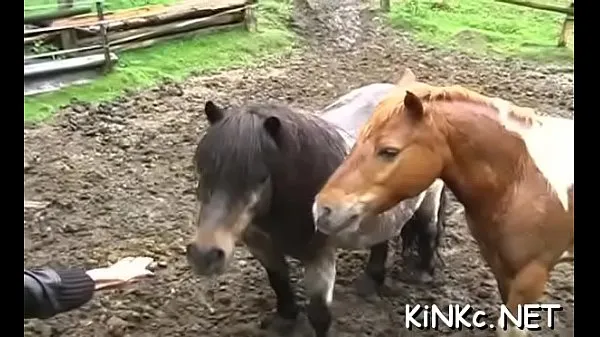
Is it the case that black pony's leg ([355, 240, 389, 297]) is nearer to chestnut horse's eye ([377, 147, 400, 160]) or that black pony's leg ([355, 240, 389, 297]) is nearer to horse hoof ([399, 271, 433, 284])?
horse hoof ([399, 271, 433, 284])

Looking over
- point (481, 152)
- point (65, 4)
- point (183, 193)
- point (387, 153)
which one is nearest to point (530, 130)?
point (481, 152)

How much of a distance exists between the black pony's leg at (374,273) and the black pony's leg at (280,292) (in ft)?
0.40

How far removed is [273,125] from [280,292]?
0.33 m

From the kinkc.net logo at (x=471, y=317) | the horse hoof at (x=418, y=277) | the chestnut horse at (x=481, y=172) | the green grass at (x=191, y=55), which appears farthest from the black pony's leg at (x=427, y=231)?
the green grass at (x=191, y=55)

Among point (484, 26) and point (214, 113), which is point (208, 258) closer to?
point (214, 113)

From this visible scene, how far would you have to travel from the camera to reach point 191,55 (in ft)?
6.43

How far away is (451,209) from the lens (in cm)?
139

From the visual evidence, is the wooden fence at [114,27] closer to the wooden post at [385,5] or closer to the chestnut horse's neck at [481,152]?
the wooden post at [385,5]

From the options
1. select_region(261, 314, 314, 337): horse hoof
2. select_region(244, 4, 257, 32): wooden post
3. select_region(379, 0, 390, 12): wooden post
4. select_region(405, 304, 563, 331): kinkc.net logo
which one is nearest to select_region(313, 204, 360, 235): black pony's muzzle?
select_region(405, 304, 563, 331): kinkc.net logo

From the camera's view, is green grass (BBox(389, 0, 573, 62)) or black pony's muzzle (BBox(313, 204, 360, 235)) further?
green grass (BBox(389, 0, 573, 62))

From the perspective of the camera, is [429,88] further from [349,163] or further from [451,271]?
[451,271]

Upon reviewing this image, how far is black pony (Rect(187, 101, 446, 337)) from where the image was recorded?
889mm
